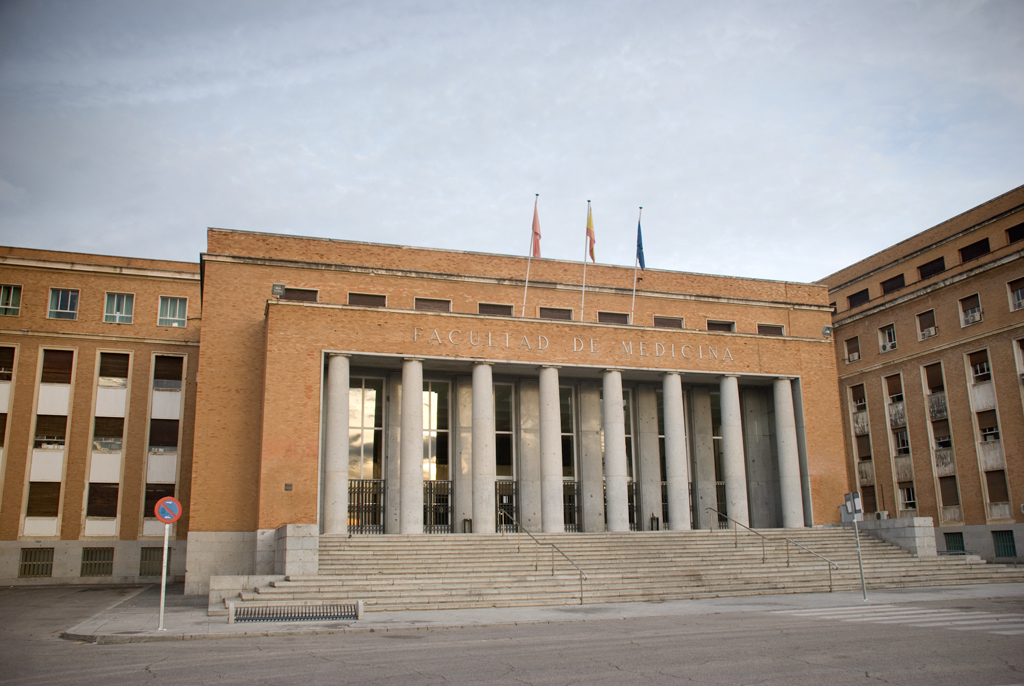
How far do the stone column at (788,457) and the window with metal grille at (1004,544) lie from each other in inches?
439

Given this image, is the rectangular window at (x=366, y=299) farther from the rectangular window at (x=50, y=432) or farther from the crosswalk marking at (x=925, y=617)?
the crosswalk marking at (x=925, y=617)

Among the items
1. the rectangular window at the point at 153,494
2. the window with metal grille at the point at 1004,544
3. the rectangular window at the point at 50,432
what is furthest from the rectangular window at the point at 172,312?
the window with metal grille at the point at 1004,544

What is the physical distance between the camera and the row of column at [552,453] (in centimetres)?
2591

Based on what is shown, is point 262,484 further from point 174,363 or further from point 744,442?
point 744,442

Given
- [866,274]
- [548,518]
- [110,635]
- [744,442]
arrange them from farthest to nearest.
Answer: [866,274]
[744,442]
[548,518]
[110,635]

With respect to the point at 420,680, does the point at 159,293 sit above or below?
above

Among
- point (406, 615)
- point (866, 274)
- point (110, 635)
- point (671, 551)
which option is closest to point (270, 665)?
point (110, 635)

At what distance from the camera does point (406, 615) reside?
1767 cm

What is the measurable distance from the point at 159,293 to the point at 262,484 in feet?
55.4

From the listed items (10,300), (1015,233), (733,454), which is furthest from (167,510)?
(1015,233)

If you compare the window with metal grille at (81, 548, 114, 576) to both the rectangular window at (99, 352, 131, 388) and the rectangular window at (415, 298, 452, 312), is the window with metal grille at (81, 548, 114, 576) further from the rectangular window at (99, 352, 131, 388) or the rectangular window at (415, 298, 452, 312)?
the rectangular window at (415, 298, 452, 312)

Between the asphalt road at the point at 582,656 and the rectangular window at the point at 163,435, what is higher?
the rectangular window at the point at 163,435

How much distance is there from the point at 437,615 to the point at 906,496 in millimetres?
31579

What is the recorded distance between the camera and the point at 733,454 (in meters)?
30.0
